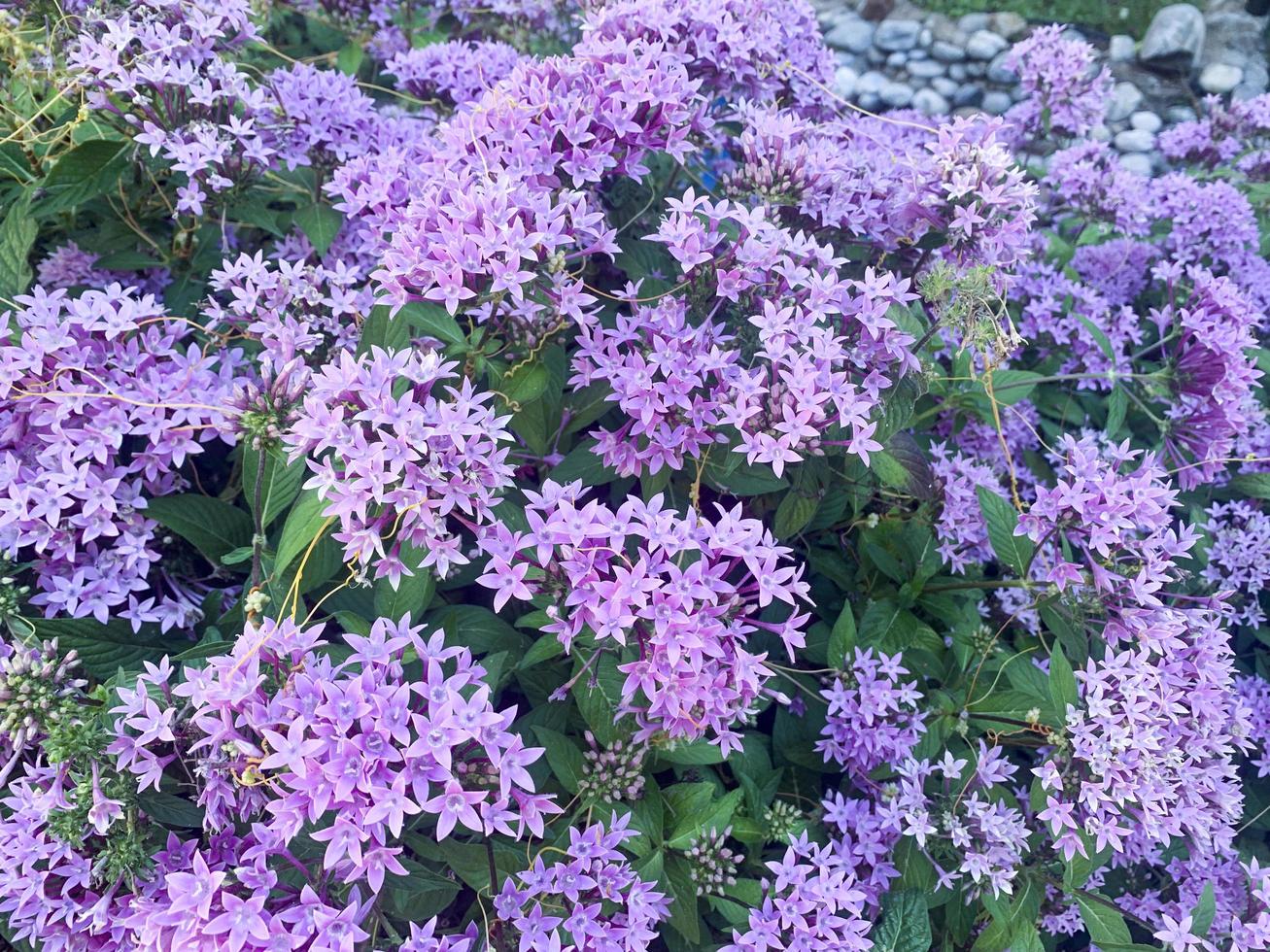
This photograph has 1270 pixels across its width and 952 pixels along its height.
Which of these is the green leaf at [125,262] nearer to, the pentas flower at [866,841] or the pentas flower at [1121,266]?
the pentas flower at [866,841]

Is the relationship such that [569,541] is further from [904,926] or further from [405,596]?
[904,926]

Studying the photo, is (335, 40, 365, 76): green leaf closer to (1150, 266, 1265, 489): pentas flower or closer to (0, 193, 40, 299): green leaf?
(0, 193, 40, 299): green leaf

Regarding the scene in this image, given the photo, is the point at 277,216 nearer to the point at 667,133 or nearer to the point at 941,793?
the point at 667,133

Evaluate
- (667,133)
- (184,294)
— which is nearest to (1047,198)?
(667,133)

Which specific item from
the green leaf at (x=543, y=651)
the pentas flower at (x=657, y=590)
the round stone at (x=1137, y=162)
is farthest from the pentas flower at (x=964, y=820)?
the round stone at (x=1137, y=162)

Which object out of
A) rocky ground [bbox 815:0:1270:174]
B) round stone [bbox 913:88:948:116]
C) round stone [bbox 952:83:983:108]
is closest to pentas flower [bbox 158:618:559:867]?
rocky ground [bbox 815:0:1270:174]

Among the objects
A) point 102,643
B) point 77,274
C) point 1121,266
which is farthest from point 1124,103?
point 102,643
